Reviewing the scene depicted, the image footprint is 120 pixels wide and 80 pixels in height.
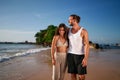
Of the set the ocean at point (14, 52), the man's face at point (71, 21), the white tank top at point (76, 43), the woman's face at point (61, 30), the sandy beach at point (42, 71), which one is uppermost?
the man's face at point (71, 21)

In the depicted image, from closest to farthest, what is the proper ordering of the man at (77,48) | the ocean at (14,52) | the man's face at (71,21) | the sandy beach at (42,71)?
the man at (77,48)
the man's face at (71,21)
the sandy beach at (42,71)
the ocean at (14,52)

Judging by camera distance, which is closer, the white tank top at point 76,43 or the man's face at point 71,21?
the white tank top at point 76,43

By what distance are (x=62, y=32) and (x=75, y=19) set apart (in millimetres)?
428

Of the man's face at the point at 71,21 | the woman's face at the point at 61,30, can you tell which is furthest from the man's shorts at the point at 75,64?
the man's face at the point at 71,21

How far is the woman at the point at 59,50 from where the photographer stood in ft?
13.9

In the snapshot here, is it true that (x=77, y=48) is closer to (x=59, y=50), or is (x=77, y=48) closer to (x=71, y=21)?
(x=59, y=50)

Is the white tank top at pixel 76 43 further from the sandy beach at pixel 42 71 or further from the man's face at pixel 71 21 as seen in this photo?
the sandy beach at pixel 42 71

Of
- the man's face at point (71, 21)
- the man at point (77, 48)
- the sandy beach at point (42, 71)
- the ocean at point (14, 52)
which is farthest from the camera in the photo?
the ocean at point (14, 52)

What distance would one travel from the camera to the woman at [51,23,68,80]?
4246mm

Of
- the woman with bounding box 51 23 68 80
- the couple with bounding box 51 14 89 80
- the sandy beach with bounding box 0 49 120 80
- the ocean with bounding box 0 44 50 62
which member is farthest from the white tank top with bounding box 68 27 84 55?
the ocean with bounding box 0 44 50 62

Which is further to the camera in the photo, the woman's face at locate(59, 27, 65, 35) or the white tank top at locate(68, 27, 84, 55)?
the woman's face at locate(59, 27, 65, 35)

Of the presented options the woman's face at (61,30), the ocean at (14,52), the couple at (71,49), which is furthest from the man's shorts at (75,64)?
the ocean at (14,52)

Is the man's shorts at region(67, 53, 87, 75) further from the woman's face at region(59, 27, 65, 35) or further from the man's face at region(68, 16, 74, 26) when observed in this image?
the man's face at region(68, 16, 74, 26)

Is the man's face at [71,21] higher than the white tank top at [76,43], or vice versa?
the man's face at [71,21]
